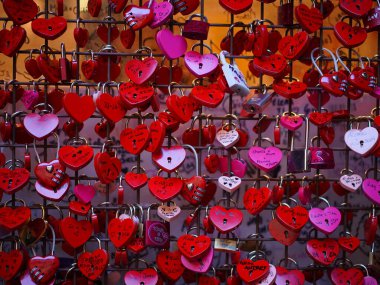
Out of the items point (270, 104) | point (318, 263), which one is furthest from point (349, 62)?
point (318, 263)

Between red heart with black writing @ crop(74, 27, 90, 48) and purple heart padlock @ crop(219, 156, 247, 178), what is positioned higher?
red heart with black writing @ crop(74, 27, 90, 48)

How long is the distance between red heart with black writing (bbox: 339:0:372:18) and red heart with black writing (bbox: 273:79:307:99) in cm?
28

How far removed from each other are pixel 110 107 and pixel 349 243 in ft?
2.79

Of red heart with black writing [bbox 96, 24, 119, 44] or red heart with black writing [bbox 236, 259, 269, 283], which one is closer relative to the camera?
red heart with black writing [bbox 236, 259, 269, 283]

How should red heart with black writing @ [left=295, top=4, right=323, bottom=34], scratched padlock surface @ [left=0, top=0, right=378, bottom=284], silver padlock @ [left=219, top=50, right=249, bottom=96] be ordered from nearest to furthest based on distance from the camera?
silver padlock @ [left=219, top=50, right=249, bottom=96] < red heart with black writing @ [left=295, top=4, right=323, bottom=34] < scratched padlock surface @ [left=0, top=0, right=378, bottom=284]

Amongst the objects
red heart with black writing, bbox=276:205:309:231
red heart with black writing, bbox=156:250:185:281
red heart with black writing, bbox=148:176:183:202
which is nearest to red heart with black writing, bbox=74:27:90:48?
red heart with black writing, bbox=148:176:183:202

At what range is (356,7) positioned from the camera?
1.99 m

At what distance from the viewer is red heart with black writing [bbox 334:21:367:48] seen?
1973 millimetres

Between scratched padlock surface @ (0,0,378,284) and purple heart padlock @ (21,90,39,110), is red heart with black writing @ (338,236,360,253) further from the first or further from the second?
purple heart padlock @ (21,90,39,110)

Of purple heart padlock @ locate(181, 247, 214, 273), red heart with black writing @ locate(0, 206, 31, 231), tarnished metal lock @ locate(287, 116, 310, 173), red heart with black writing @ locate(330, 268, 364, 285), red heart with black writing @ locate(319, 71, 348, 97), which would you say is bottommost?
red heart with black writing @ locate(330, 268, 364, 285)

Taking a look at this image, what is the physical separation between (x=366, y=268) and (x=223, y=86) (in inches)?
28.7

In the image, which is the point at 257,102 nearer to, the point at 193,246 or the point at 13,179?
the point at 193,246

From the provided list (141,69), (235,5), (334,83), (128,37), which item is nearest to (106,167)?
(141,69)

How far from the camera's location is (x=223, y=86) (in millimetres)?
1901
